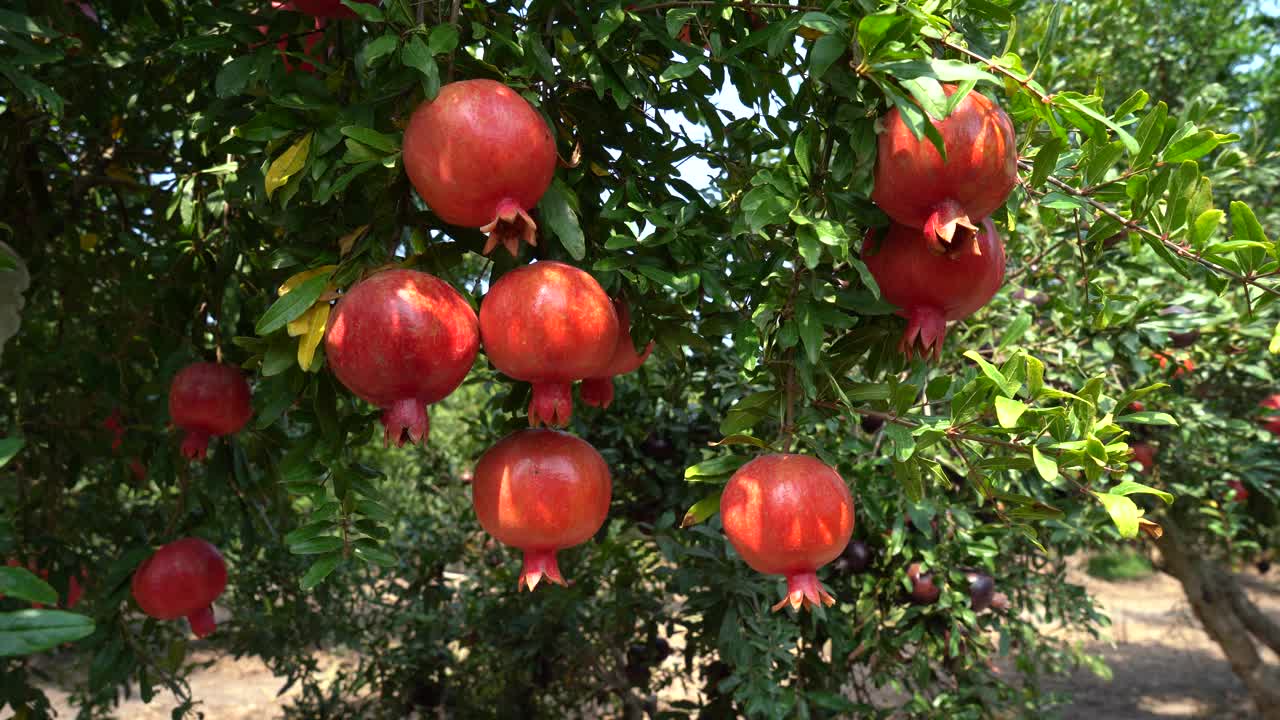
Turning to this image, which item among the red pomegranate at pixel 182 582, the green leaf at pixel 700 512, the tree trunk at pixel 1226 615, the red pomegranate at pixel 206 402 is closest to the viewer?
the green leaf at pixel 700 512

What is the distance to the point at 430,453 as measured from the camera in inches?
166

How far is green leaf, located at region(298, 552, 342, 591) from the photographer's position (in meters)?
1.00

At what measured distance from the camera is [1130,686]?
268 inches

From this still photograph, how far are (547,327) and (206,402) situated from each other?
90cm

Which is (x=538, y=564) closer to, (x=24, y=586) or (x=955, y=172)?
(x=24, y=586)

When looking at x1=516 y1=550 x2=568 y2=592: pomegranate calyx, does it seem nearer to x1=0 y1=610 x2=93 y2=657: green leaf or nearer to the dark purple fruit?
x1=0 y1=610 x2=93 y2=657: green leaf

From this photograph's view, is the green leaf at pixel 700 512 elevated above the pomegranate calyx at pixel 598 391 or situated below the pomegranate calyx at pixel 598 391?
below

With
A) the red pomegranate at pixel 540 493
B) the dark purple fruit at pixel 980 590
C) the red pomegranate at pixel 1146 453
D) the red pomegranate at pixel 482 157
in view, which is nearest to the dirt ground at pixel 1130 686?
the red pomegranate at pixel 1146 453

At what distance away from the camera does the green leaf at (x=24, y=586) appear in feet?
2.56

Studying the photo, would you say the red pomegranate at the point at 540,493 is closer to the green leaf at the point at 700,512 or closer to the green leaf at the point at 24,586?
the green leaf at the point at 700,512

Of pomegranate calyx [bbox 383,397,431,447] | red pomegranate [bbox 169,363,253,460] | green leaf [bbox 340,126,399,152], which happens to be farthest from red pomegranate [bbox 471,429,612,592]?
red pomegranate [bbox 169,363,253,460]

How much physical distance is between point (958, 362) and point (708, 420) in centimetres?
83

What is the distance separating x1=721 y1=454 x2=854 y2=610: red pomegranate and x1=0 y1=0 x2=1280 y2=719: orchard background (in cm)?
7

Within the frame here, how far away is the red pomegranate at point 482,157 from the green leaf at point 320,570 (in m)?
0.42
